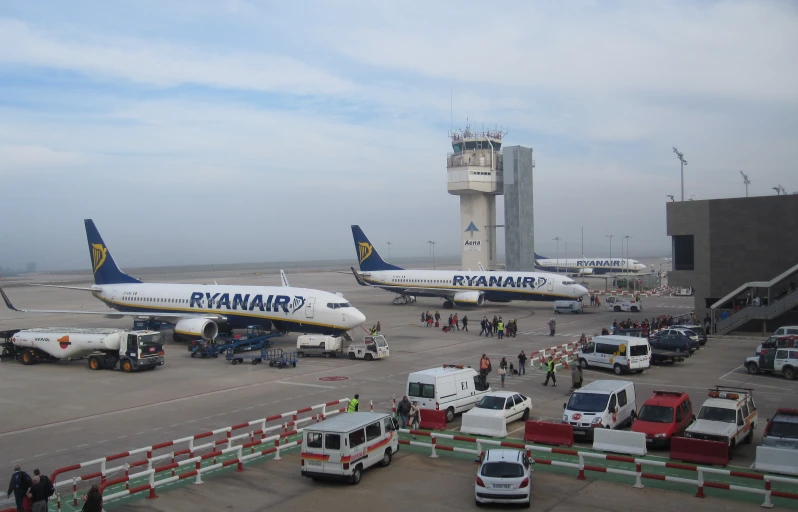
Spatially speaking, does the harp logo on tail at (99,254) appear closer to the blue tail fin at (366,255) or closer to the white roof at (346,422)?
the blue tail fin at (366,255)

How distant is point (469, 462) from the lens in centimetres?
1972

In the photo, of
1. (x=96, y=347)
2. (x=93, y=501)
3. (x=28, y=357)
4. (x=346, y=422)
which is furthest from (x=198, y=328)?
(x=93, y=501)

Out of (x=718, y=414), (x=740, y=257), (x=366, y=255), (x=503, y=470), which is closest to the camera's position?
(x=503, y=470)

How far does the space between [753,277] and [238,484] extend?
4747cm

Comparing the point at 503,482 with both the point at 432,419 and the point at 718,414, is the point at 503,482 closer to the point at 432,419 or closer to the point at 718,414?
the point at 432,419

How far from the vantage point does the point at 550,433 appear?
20938 millimetres

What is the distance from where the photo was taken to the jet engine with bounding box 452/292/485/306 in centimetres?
6850

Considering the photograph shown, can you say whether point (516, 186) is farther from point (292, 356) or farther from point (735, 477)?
point (735, 477)

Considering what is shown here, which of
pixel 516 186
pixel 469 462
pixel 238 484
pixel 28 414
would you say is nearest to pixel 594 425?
pixel 469 462

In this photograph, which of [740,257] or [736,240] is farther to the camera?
[736,240]

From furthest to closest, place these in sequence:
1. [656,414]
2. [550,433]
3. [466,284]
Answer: [466,284]
[656,414]
[550,433]

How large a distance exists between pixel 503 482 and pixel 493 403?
7.58m

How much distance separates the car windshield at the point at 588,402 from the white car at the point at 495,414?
2035mm

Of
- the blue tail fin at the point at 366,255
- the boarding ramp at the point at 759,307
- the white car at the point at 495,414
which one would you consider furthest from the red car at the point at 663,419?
the blue tail fin at the point at 366,255
